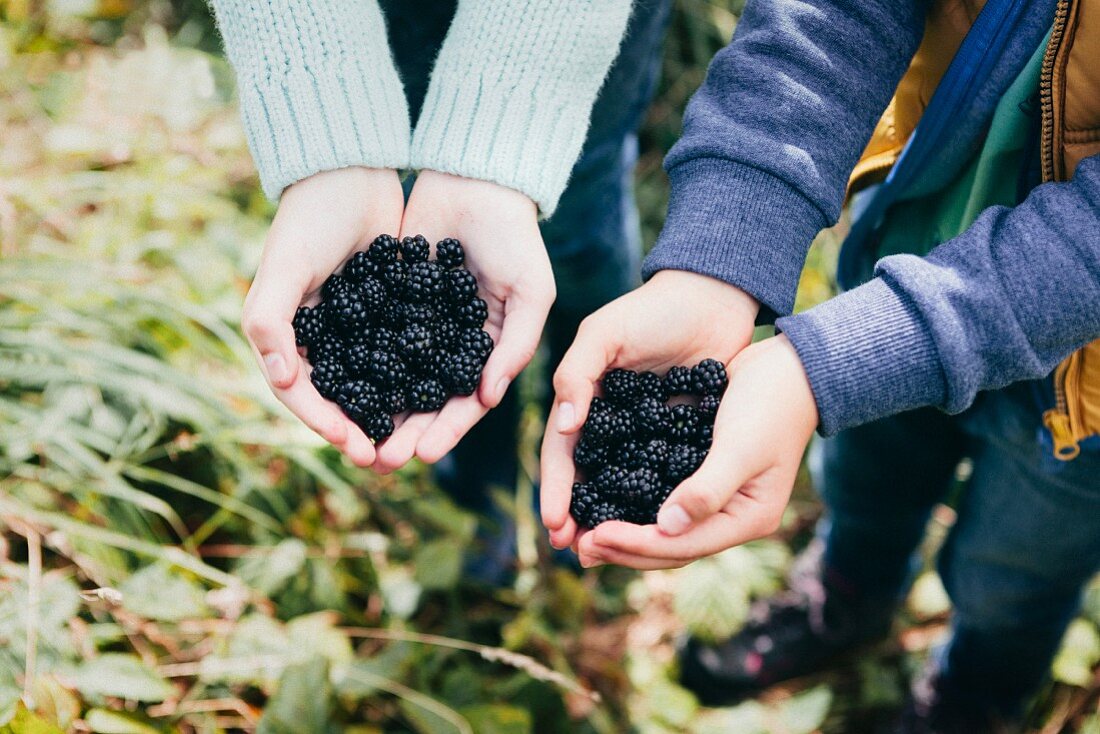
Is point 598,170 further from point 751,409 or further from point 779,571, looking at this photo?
point 779,571

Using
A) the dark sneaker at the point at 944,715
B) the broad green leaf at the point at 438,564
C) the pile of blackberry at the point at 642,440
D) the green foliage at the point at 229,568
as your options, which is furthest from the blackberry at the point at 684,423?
the dark sneaker at the point at 944,715

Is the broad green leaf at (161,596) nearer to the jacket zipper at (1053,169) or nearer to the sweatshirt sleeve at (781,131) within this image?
the sweatshirt sleeve at (781,131)

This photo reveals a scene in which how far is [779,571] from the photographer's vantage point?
2482 millimetres

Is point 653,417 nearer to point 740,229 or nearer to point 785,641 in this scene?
point 740,229

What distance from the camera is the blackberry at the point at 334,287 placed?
1523 millimetres

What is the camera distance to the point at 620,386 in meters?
1.45

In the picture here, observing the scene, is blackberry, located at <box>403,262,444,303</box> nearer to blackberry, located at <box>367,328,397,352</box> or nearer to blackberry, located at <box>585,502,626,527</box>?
blackberry, located at <box>367,328,397,352</box>

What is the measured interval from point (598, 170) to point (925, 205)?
71 cm

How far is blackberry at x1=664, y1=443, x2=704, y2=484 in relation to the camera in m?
1.39

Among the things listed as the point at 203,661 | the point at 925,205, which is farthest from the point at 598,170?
the point at 203,661

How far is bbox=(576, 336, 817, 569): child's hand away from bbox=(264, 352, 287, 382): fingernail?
22.0 inches

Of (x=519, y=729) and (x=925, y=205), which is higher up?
(x=925, y=205)

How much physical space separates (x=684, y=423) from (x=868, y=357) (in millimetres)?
360

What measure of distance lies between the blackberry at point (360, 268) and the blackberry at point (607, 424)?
1.62ft
